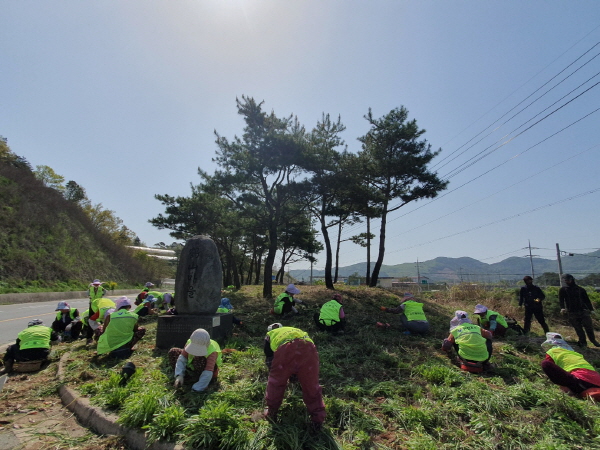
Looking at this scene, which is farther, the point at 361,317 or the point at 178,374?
the point at 361,317

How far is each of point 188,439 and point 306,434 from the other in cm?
114

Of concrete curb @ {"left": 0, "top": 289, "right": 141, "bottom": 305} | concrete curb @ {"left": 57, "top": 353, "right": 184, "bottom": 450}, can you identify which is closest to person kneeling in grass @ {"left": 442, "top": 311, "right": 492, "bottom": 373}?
concrete curb @ {"left": 57, "top": 353, "right": 184, "bottom": 450}

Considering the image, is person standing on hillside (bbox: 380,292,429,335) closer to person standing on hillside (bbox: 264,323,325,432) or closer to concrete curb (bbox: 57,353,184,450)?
person standing on hillside (bbox: 264,323,325,432)

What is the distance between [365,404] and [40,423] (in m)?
3.95

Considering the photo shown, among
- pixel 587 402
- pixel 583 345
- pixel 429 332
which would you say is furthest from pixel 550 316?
pixel 587 402

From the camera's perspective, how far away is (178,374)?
456cm

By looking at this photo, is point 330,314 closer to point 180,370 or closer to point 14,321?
point 180,370

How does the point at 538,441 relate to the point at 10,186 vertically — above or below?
below

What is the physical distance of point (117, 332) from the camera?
6297mm

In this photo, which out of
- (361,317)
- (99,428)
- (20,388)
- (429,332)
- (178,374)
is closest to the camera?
(99,428)

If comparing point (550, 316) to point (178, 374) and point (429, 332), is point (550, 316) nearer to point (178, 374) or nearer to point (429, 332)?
point (429, 332)

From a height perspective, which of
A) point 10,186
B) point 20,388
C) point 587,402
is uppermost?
point 10,186

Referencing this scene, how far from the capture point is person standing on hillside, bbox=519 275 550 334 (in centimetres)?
922

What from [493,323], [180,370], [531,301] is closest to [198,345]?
[180,370]
